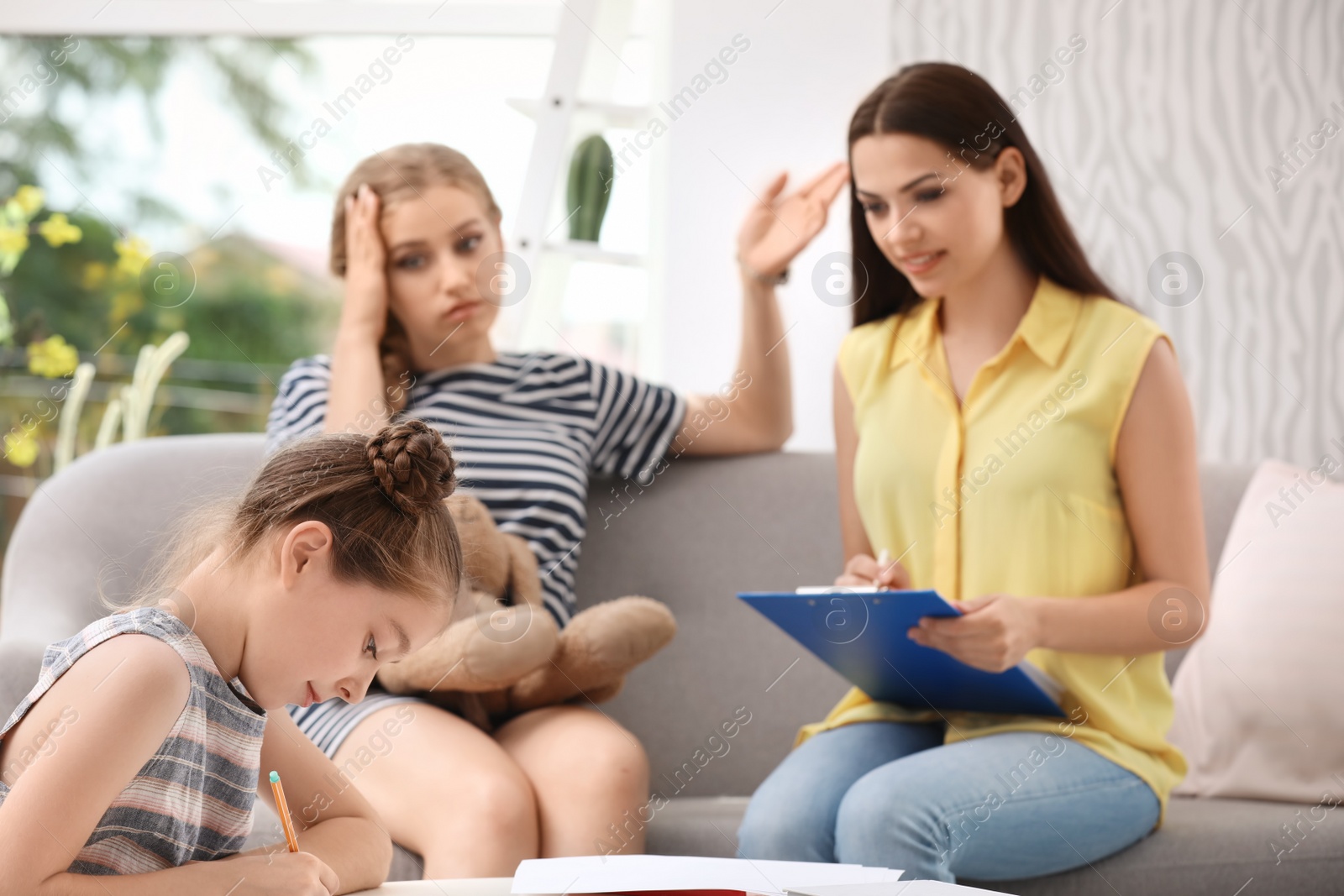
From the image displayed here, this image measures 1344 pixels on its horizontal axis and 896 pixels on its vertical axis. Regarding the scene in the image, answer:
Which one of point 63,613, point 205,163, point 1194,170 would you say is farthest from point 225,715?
point 205,163

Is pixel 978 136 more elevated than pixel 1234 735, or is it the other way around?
pixel 978 136

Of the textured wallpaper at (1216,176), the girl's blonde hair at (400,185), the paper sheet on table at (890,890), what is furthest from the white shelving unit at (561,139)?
the paper sheet on table at (890,890)

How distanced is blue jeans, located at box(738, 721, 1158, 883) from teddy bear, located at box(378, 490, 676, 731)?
0.25 meters

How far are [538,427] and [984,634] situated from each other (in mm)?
697

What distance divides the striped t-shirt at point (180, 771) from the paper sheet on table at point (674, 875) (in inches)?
8.7

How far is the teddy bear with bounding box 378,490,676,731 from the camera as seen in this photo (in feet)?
4.19

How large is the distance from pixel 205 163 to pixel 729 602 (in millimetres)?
2060

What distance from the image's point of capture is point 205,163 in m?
2.97

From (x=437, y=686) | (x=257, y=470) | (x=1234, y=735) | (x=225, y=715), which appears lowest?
(x=1234, y=735)

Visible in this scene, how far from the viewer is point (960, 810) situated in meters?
1.10

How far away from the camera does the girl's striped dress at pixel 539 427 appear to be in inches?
60.2

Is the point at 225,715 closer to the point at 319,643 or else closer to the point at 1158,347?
the point at 319,643

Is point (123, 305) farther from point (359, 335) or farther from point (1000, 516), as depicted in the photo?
point (1000, 516)

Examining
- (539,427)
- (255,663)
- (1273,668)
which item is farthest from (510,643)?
(1273,668)
